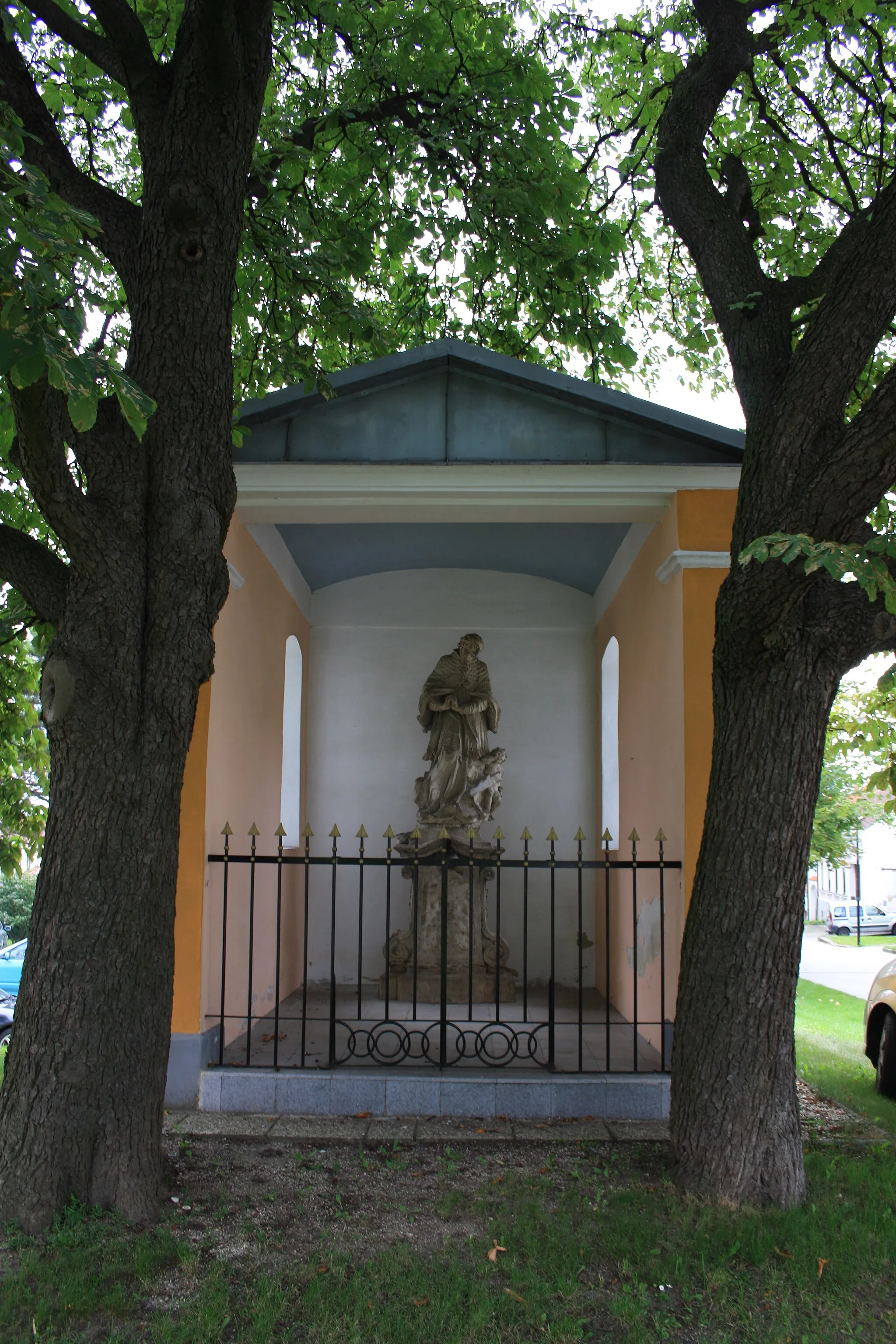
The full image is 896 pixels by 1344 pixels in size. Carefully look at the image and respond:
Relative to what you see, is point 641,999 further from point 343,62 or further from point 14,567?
point 343,62

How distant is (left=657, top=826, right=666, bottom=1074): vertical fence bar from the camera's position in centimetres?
605

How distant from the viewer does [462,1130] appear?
5.53 metres

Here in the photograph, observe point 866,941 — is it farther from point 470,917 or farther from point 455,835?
point 470,917

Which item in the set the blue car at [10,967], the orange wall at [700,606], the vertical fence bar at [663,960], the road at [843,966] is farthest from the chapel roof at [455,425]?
the blue car at [10,967]

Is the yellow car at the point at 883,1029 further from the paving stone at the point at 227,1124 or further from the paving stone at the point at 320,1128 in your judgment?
the paving stone at the point at 227,1124

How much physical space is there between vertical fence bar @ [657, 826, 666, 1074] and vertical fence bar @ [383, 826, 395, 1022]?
5.42 ft

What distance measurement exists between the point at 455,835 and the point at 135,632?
16.0ft

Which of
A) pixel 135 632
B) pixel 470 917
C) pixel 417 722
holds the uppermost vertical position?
pixel 417 722

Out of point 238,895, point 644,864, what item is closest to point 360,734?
point 238,895

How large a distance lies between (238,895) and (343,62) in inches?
244

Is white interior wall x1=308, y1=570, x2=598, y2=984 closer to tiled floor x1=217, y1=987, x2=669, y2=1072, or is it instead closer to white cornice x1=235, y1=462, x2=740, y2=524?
tiled floor x1=217, y1=987, x2=669, y2=1072

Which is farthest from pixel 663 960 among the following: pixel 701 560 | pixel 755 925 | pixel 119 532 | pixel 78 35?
pixel 78 35

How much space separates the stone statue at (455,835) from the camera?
8.14 m

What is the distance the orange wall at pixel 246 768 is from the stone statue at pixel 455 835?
1117mm
